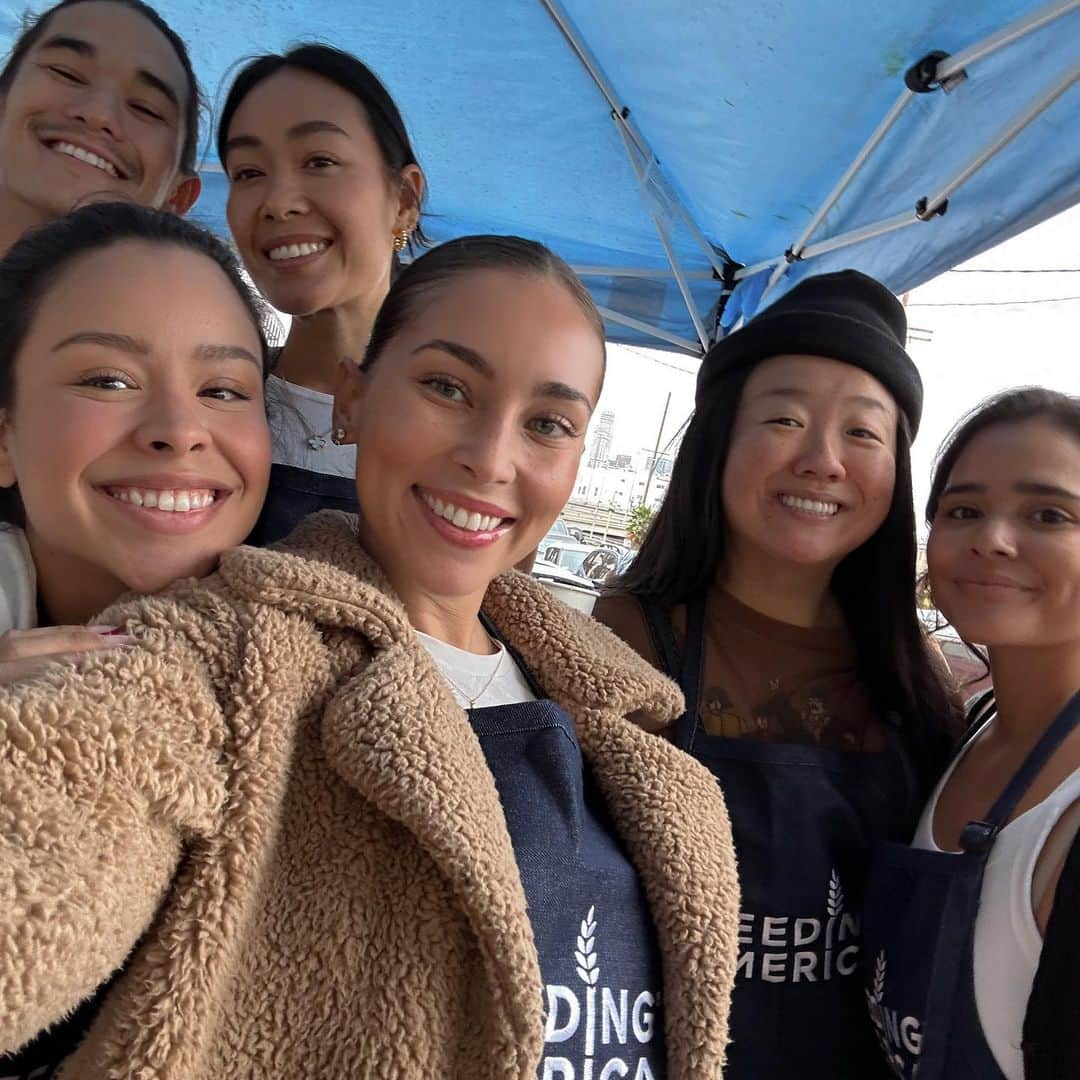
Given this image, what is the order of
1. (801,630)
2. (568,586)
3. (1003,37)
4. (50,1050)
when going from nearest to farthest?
(50,1050) < (801,630) < (1003,37) < (568,586)

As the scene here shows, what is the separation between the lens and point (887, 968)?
0.93 m

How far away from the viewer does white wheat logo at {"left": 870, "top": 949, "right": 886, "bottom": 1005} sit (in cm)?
94

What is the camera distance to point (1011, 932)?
842 millimetres

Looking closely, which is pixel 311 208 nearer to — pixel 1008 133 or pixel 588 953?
pixel 588 953

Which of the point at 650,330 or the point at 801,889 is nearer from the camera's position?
the point at 801,889

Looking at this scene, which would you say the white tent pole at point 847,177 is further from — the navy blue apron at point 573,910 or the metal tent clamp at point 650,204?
the navy blue apron at point 573,910

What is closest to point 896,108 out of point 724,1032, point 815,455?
point 815,455

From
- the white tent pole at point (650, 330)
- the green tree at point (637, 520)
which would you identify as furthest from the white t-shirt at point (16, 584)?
the green tree at point (637, 520)

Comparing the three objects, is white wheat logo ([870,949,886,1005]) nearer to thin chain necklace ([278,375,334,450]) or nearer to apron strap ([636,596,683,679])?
apron strap ([636,596,683,679])

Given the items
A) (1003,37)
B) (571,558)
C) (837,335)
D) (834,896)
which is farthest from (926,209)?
(571,558)

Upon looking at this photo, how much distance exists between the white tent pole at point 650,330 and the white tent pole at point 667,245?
0.09 metres

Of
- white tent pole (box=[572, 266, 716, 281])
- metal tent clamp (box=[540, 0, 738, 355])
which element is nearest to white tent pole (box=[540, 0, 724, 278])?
metal tent clamp (box=[540, 0, 738, 355])

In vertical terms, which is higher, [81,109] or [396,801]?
[81,109]

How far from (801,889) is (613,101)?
2.29 meters
